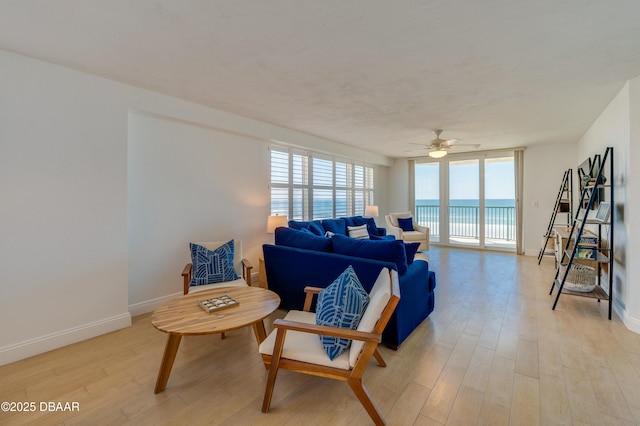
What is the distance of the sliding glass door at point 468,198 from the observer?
6.66 metres

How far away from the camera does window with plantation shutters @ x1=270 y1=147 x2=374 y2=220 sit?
4883 millimetres

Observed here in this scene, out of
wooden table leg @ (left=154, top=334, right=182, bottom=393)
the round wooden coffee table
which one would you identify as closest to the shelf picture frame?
the round wooden coffee table

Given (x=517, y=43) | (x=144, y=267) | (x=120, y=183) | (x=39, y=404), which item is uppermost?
(x=517, y=43)

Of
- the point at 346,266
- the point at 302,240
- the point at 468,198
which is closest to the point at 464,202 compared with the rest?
the point at 468,198

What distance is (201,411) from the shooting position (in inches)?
68.2

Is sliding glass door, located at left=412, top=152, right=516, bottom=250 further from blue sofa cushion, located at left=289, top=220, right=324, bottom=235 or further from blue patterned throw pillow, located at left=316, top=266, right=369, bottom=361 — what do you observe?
blue patterned throw pillow, located at left=316, top=266, right=369, bottom=361

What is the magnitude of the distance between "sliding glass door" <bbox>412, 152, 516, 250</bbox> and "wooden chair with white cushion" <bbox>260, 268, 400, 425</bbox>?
242 inches

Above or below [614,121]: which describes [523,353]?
below

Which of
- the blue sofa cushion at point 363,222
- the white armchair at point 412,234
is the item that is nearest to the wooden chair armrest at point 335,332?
the blue sofa cushion at point 363,222

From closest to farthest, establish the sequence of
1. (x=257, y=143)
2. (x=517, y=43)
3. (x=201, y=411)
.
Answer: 1. (x=201, y=411)
2. (x=517, y=43)
3. (x=257, y=143)

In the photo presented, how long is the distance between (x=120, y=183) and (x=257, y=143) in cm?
204

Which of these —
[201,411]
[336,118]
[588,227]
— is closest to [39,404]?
[201,411]

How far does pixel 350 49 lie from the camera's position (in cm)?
217

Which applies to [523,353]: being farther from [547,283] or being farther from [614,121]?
[614,121]
